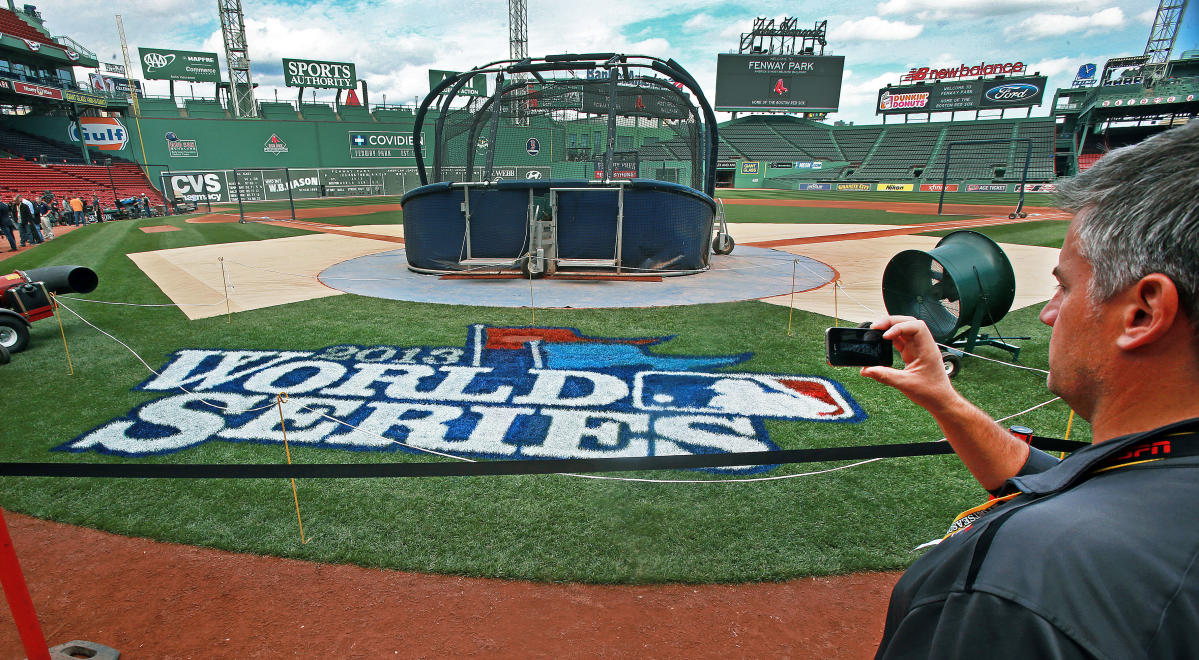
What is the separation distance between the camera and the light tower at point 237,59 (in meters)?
49.5

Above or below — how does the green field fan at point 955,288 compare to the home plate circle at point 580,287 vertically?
above

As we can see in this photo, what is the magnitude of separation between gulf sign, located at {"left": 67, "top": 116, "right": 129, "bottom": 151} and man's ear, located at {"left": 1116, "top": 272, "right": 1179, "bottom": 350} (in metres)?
56.1

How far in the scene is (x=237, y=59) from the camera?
5050 centimetres

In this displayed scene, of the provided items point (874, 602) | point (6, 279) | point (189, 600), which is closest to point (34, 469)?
point (189, 600)

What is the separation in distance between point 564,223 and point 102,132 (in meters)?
48.4

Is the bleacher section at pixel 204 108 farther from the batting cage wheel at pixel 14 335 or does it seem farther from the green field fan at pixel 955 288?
the green field fan at pixel 955 288

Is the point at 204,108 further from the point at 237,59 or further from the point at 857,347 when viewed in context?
the point at 857,347

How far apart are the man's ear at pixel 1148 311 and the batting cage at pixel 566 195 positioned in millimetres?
9452

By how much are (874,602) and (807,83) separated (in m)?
73.4

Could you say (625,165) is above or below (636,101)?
below

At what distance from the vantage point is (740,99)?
67125 mm

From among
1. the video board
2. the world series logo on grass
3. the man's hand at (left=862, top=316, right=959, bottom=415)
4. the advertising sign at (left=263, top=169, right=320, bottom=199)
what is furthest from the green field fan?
the video board

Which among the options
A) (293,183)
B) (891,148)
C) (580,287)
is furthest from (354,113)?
(891,148)

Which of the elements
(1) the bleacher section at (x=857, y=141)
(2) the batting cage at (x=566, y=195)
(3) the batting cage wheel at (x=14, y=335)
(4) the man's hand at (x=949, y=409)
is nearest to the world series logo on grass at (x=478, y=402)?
(3) the batting cage wheel at (x=14, y=335)
